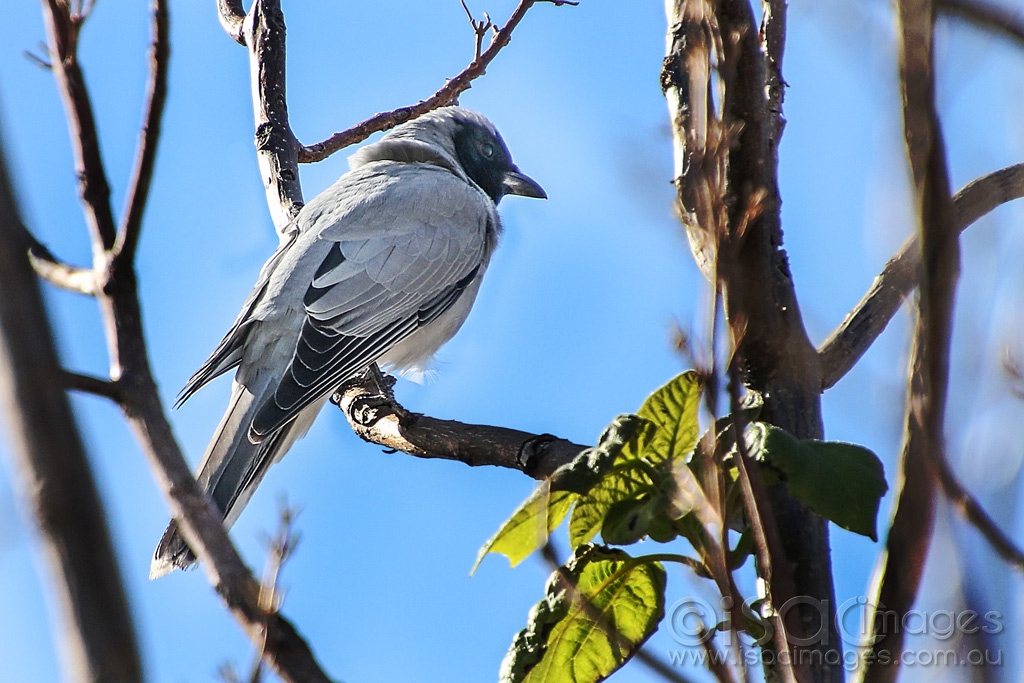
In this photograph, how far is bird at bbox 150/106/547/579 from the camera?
13.0 feet

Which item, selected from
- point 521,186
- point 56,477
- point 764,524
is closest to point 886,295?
point 764,524

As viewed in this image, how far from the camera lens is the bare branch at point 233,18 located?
5926 mm

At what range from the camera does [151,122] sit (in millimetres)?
1559

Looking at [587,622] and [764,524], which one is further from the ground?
[587,622]

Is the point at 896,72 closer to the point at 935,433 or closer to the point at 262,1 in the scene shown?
the point at 935,433

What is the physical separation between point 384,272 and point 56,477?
403 centimetres

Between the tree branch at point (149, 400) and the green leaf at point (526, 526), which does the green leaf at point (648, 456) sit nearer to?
the green leaf at point (526, 526)

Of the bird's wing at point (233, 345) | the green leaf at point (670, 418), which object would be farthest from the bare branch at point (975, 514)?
the bird's wing at point (233, 345)

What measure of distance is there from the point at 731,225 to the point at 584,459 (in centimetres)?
63

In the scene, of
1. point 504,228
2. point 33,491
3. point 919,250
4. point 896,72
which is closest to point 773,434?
point 919,250

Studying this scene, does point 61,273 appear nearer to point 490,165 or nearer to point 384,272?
point 384,272

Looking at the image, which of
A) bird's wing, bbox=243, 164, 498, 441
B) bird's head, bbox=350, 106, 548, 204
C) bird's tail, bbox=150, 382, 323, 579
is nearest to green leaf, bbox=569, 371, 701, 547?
bird's tail, bbox=150, 382, 323, 579

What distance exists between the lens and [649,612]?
203 cm

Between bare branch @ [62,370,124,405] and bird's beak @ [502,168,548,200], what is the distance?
5031 millimetres
